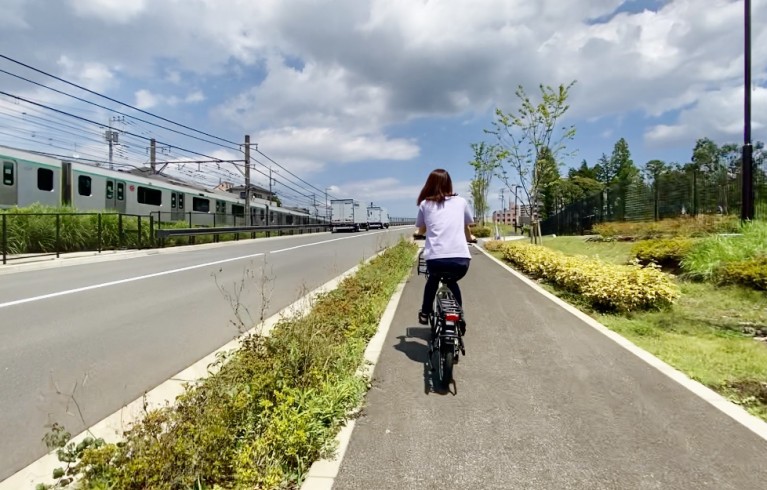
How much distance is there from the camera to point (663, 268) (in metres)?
10.4

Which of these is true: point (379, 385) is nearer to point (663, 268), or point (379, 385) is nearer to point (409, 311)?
point (409, 311)

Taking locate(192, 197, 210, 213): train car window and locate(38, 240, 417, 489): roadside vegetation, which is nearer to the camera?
locate(38, 240, 417, 489): roadside vegetation

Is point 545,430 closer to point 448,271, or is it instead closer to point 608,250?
point 448,271

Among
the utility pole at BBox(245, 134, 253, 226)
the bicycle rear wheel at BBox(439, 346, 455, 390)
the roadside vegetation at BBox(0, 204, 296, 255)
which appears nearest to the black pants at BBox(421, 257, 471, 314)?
the bicycle rear wheel at BBox(439, 346, 455, 390)

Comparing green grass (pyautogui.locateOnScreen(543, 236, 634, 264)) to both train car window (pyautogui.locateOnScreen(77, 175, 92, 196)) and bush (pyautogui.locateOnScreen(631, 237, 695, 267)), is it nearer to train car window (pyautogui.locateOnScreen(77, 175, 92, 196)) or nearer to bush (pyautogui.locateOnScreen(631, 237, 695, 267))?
bush (pyautogui.locateOnScreen(631, 237, 695, 267))

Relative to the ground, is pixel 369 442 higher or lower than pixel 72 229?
lower

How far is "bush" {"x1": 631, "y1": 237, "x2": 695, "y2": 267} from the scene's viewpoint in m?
10.1

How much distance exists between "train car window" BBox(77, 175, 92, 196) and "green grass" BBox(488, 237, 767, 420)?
21234 mm

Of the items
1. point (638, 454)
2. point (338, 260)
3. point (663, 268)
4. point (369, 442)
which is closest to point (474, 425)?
point (369, 442)

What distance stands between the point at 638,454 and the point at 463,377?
66.8 inches

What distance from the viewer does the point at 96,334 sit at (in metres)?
5.72

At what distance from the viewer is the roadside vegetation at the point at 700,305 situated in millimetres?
4344

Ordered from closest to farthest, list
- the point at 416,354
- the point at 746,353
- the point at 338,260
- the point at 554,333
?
the point at 746,353 → the point at 416,354 → the point at 554,333 → the point at 338,260

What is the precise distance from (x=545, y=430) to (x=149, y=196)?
86.6ft
